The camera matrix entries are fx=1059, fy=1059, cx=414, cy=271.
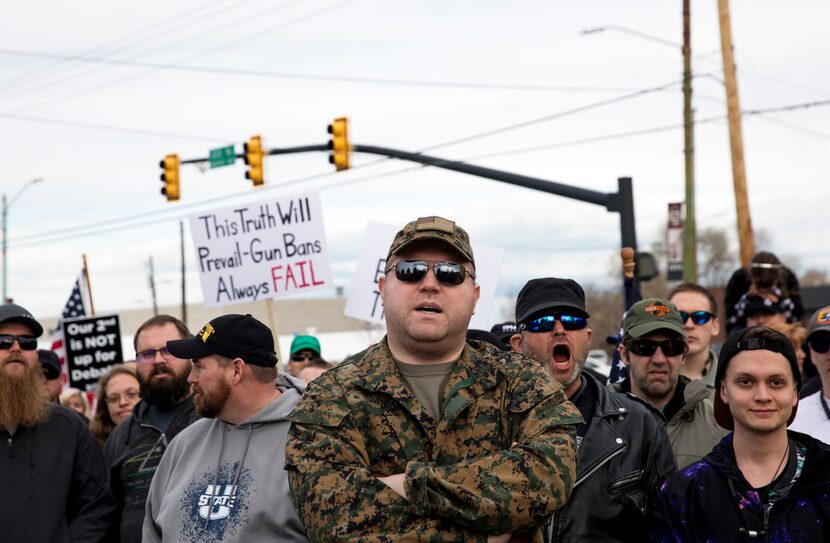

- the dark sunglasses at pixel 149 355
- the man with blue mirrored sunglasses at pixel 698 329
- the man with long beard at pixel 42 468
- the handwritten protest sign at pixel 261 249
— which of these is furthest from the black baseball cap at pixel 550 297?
the handwritten protest sign at pixel 261 249

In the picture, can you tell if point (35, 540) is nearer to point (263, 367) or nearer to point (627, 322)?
point (263, 367)

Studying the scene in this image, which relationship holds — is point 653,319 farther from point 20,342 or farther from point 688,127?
point 688,127

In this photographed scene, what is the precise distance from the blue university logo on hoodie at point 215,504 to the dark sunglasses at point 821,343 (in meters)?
3.13

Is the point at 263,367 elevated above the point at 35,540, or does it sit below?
above

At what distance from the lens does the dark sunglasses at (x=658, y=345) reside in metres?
5.65

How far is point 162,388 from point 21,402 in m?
0.84

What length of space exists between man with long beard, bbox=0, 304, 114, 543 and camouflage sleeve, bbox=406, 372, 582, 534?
117 inches

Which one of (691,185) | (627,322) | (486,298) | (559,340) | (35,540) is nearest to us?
(559,340)

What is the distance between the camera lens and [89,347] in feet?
40.1

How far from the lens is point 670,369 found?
565 centimetres

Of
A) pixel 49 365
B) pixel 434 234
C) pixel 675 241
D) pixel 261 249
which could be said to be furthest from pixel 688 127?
pixel 434 234

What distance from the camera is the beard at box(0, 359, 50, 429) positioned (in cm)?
561

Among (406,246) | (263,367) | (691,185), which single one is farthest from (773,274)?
(691,185)

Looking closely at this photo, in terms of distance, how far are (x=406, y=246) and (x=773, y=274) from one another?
550 cm
